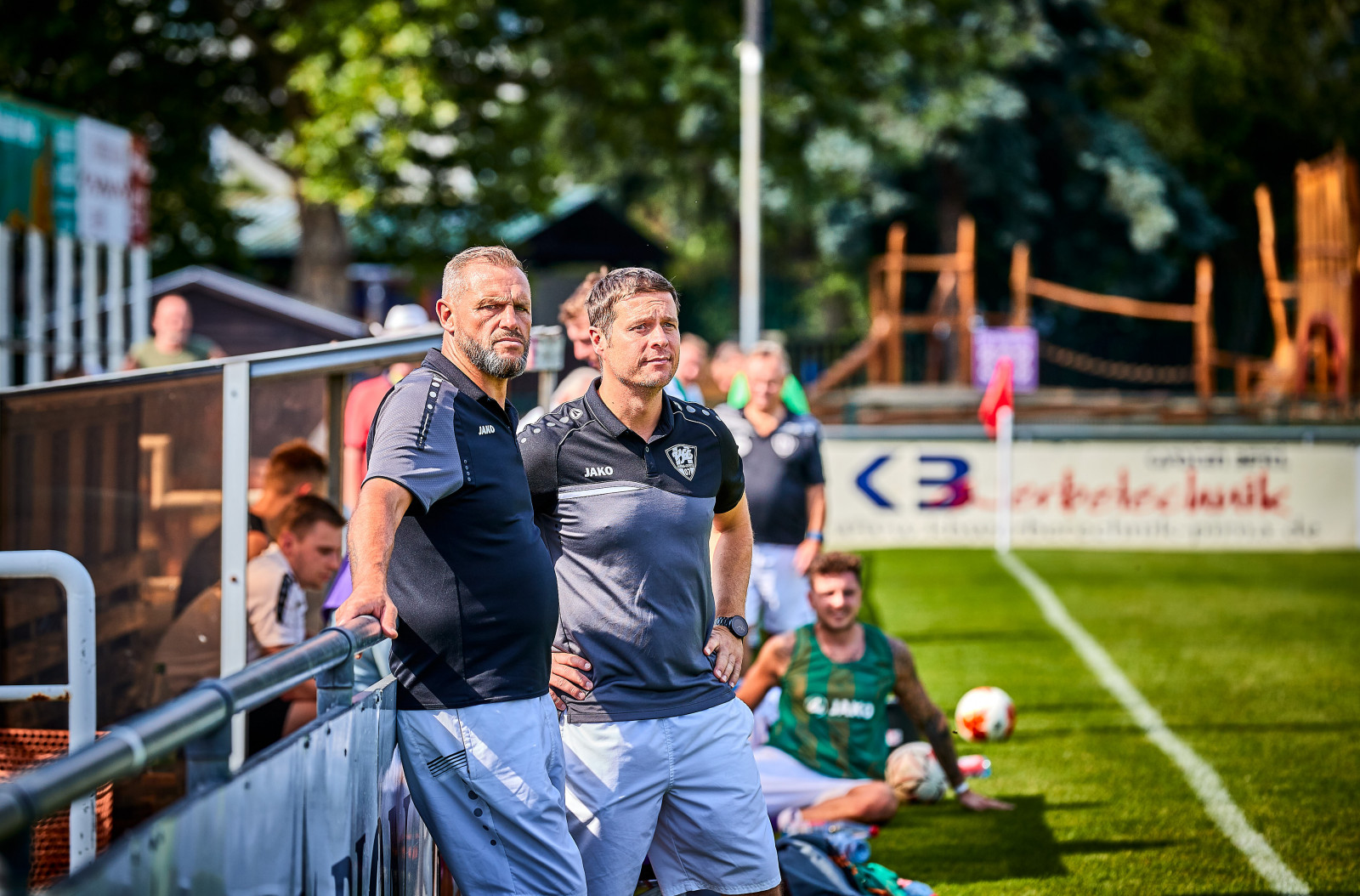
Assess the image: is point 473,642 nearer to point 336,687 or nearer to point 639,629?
point 336,687

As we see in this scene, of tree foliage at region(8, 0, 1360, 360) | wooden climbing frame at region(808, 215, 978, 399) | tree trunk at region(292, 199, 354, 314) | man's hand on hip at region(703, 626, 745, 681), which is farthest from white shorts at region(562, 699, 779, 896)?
wooden climbing frame at region(808, 215, 978, 399)

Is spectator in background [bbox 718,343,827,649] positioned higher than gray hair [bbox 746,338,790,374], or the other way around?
gray hair [bbox 746,338,790,374]

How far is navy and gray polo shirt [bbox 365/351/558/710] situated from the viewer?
318 cm

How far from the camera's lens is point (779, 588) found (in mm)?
8594

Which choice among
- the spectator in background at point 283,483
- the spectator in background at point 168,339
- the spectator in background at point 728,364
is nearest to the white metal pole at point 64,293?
the spectator in background at point 168,339

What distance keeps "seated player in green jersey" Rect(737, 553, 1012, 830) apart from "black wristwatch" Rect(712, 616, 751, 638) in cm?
210

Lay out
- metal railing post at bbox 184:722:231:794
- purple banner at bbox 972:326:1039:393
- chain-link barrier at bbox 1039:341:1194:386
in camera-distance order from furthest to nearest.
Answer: chain-link barrier at bbox 1039:341:1194:386 → purple banner at bbox 972:326:1039:393 → metal railing post at bbox 184:722:231:794

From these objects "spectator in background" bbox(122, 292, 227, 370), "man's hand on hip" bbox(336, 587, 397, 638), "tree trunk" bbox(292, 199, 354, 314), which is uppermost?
"tree trunk" bbox(292, 199, 354, 314)

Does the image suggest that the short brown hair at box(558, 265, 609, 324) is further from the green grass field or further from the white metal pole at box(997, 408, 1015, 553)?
the white metal pole at box(997, 408, 1015, 553)

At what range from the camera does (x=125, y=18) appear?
65.1ft

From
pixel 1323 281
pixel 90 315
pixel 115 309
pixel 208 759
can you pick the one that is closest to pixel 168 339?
pixel 115 309

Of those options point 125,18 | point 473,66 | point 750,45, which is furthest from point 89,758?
point 125,18

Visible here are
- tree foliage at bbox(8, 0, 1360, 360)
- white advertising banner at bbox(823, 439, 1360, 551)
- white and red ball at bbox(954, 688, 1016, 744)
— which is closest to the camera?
white and red ball at bbox(954, 688, 1016, 744)

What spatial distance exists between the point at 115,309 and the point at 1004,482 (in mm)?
10259
